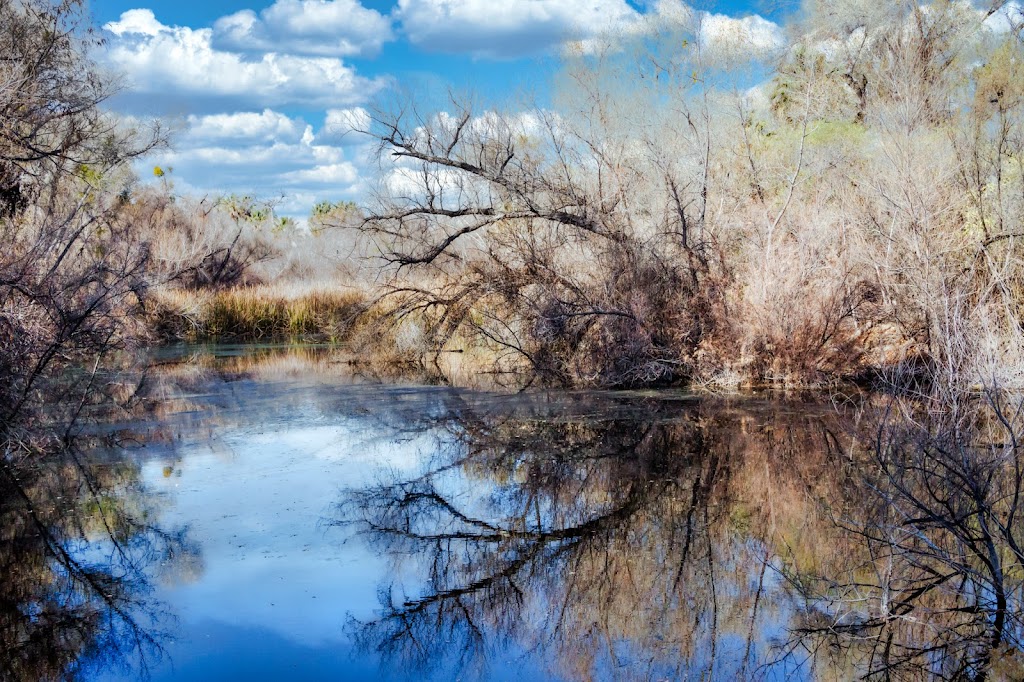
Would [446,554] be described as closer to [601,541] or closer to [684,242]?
[601,541]

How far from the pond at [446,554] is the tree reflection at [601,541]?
0.03m

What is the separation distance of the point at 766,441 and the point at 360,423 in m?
5.70

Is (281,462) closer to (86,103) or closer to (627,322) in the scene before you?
(627,322)

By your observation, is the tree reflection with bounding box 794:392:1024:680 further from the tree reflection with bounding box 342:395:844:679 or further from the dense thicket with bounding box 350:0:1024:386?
the dense thicket with bounding box 350:0:1024:386

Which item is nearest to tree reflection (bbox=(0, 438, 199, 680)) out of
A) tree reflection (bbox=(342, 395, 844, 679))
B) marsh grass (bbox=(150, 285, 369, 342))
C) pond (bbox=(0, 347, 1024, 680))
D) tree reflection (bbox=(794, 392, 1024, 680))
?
pond (bbox=(0, 347, 1024, 680))

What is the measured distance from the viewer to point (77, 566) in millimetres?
7352

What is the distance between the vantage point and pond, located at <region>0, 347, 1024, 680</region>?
226 inches

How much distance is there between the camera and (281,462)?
432 inches

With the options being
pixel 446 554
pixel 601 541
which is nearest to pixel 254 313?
pixel 446 554

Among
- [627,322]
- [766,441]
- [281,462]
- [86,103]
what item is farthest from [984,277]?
[86,103]

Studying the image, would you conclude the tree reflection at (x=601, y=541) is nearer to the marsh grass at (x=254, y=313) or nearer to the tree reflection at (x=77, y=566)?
the tree reflection at (x=77, y=566)

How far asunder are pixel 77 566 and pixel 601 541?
4204 mm

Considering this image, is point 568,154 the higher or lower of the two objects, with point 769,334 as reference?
higher

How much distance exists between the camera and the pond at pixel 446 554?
5.75m
